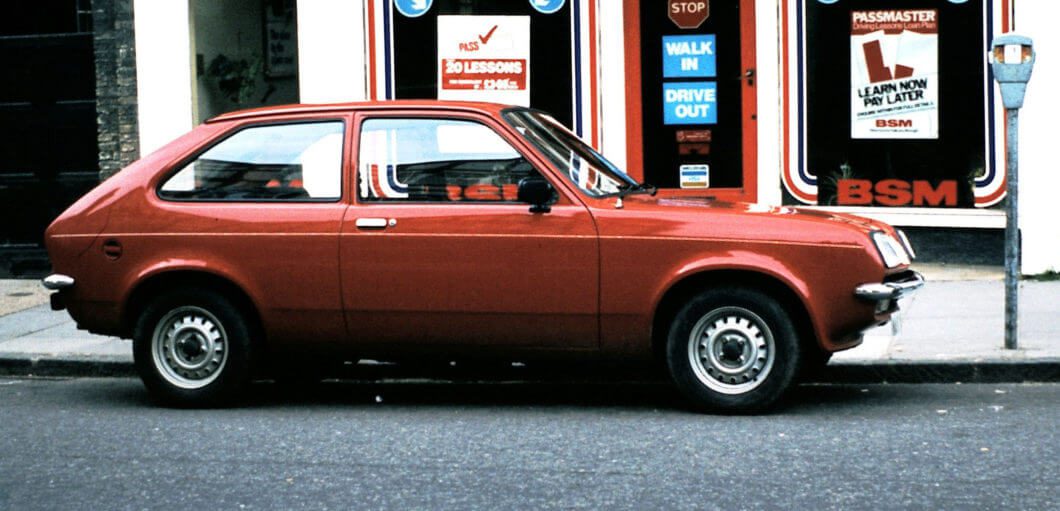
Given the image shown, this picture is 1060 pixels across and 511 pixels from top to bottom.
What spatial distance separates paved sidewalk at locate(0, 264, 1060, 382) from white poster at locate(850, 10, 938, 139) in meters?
1.21

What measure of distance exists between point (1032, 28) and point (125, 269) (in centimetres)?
760

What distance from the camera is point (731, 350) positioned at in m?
7.99

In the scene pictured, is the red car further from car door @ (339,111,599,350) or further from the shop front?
the shop front

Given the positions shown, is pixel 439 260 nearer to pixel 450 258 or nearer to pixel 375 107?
pixel 450 258

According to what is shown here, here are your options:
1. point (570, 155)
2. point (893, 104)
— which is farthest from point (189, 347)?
point (893, 104)

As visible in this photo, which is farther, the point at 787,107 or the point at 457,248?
the point at 787,107

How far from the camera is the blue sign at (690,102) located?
46.6 feet

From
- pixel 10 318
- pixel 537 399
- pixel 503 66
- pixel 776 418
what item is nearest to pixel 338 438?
pixel 537 399

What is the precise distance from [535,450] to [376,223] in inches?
64.1

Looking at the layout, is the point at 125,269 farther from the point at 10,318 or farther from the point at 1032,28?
the point at 1032,28

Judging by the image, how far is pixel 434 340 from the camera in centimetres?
837

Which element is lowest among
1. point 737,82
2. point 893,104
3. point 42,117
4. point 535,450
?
point 535,450

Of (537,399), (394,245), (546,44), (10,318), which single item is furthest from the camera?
(546,44)

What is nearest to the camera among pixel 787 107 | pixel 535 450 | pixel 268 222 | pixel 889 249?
pixel 535 450
